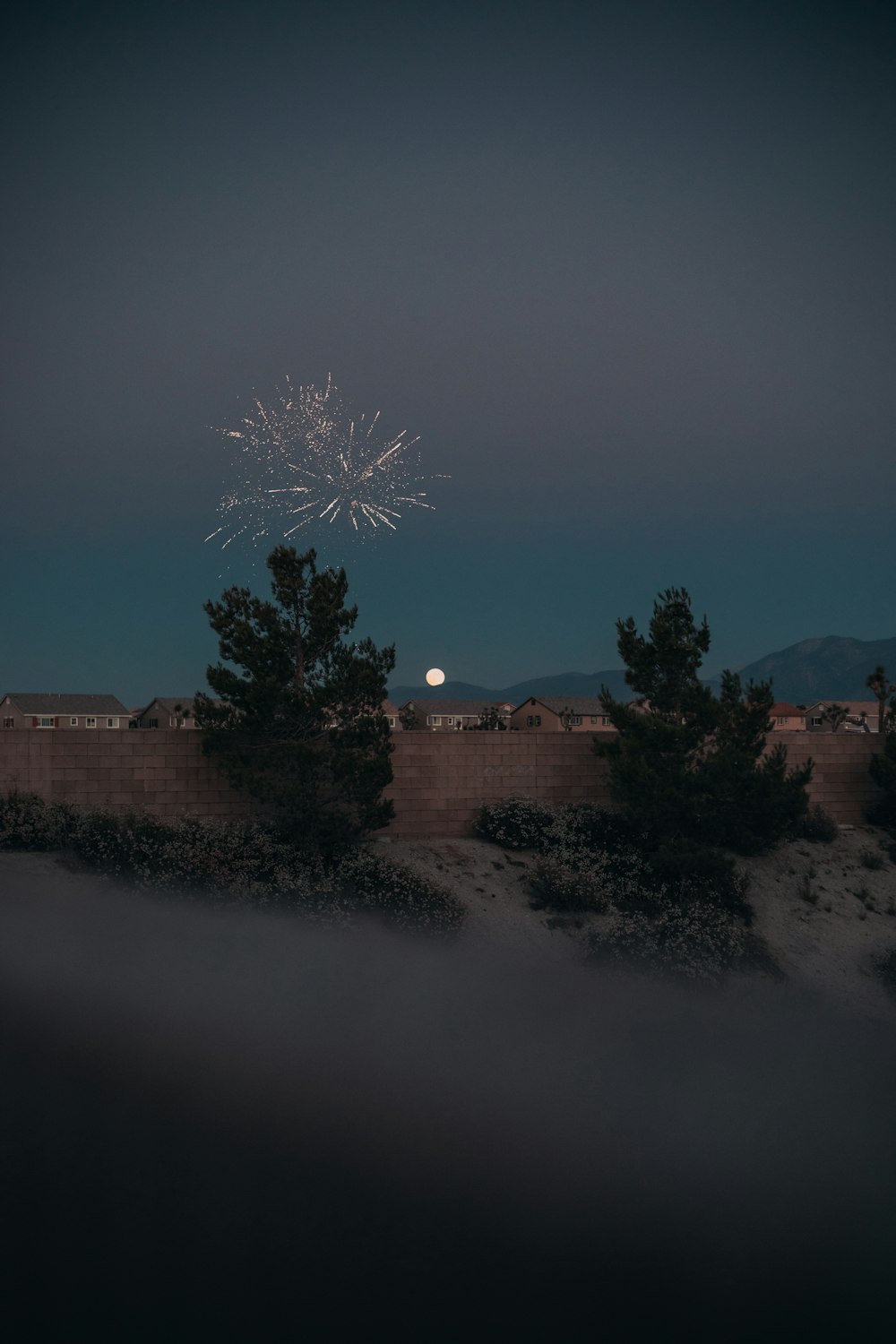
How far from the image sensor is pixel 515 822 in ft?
90.3

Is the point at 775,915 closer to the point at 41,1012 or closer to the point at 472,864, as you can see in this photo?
the point at 472,864

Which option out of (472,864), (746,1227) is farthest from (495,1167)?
(472,864)

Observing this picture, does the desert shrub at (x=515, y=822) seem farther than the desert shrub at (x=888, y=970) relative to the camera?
Yes

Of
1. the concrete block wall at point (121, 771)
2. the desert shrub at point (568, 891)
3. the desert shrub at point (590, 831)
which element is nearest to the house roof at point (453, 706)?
the desert shrub at point (590, 831)

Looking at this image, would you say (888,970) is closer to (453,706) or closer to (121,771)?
(121,771)

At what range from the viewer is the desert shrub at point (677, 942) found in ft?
72.0

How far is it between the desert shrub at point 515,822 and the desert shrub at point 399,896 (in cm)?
413

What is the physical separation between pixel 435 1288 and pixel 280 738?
51.1 feet

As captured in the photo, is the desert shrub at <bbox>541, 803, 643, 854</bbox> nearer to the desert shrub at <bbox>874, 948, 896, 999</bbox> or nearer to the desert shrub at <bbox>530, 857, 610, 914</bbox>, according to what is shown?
the desert shrub at <bbox>530, 857, 610, 914</bbox>

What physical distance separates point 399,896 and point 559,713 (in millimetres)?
54891

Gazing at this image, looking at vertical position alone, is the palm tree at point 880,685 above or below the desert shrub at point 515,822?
above

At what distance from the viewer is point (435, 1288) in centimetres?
1116

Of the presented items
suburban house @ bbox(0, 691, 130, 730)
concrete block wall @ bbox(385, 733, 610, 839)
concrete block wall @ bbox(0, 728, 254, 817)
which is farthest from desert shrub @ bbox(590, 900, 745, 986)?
suburban house @ bbox(0, 691, 130, 730)

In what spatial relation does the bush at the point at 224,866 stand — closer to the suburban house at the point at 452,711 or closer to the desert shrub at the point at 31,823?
the desert shrub at the point at 31,823
